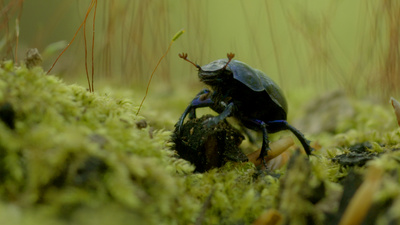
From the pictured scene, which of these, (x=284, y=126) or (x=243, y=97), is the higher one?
(x=243, y=97)

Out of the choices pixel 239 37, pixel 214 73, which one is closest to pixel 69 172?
pixel 214 73

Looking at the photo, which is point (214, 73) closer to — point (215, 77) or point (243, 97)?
point (215, 77)

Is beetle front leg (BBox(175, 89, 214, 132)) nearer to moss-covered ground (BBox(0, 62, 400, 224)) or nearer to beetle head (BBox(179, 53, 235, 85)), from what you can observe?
beetle head (BBox(179, 53, 235, 85))

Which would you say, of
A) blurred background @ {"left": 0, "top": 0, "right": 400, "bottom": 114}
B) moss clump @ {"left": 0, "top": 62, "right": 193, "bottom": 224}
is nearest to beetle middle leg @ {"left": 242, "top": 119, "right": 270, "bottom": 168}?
moss clump @ {"left": 0, "top": 62, "right": 193, "bottom": 224}

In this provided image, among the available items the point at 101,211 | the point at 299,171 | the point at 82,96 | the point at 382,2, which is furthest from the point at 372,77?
the point at 101,211

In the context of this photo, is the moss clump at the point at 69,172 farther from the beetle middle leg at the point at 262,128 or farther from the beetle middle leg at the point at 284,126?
the beetle middle leg at the point at 284,126
